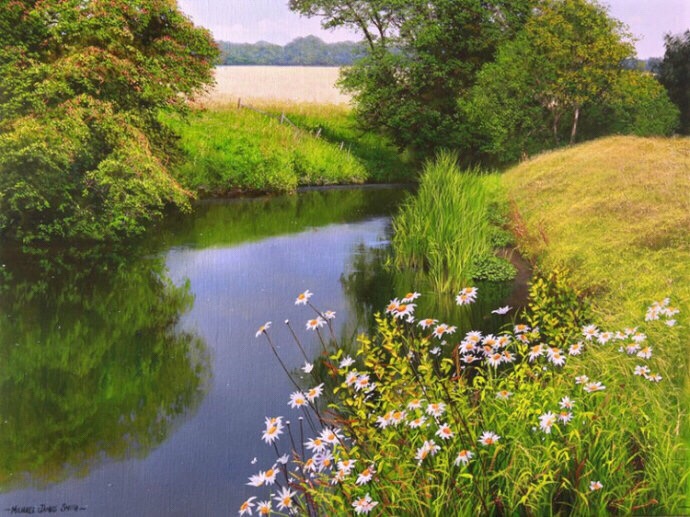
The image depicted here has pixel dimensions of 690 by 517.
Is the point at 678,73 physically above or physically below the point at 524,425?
above

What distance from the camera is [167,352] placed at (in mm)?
4984

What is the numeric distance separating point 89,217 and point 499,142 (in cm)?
425

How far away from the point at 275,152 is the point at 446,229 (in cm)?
378

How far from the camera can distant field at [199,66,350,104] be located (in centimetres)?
502

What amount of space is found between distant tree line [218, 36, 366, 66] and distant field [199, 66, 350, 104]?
Answer: 0.07 m

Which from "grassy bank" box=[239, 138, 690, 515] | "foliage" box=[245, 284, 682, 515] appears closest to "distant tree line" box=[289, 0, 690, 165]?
"grassy bank" box=[239, 138, 690, 515]

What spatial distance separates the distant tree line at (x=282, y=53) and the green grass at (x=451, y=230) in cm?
225

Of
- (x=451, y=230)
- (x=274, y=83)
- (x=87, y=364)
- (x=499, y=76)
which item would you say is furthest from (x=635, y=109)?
(x=87, y=364)

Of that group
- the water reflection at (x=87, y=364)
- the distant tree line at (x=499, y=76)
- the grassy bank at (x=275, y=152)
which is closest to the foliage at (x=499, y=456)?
the water reflection at (x=87, y=364)

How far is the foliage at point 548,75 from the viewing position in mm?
5617

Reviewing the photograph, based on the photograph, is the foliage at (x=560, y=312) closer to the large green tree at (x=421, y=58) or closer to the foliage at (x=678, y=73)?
the foliage at (x=678, y=73)
